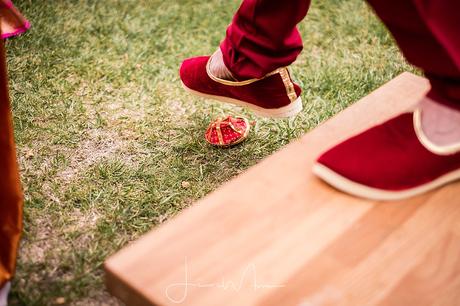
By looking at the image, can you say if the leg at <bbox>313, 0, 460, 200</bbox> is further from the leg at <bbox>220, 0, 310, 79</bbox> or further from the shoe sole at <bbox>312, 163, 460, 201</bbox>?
the leg at <bbox>220, 0, 310, 79</bbox>

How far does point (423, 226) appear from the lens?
3.08 feet

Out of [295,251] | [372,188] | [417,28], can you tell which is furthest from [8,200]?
[417,28]

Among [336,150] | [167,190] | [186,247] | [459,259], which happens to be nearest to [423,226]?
[459,259]

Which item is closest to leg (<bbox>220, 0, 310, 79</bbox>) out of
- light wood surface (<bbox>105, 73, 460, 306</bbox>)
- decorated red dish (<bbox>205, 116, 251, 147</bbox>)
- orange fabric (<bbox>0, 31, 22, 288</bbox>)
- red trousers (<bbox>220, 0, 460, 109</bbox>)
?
red trousers (<bbox>220, 0, 460, 109</bbox>)

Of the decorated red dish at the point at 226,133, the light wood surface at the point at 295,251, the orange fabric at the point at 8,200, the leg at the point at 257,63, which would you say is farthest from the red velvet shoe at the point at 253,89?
the orange fabric at the point at 8,200

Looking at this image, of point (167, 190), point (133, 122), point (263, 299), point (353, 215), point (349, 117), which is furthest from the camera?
point (133, 122)

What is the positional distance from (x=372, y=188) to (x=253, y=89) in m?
0.47

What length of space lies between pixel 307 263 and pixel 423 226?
0.81ft

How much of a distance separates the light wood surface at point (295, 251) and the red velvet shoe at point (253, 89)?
319 millimetres

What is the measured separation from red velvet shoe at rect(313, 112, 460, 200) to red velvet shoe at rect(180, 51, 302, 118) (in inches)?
13.5

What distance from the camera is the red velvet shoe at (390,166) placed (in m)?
0.96

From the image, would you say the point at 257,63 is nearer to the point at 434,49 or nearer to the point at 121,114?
the point at 434,49

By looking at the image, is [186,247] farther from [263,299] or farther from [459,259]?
[459,259]

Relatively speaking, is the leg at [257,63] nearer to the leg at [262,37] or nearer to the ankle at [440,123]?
the leg at [262,37]
